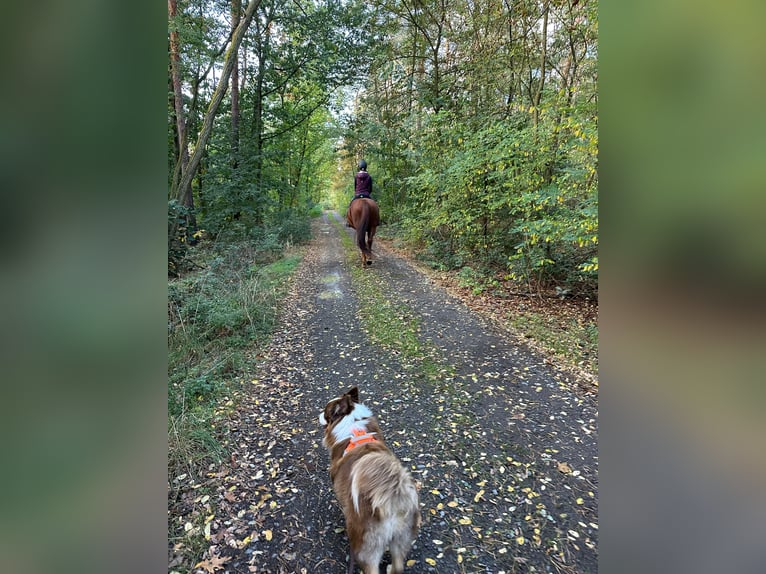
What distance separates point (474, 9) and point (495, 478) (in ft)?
36.6

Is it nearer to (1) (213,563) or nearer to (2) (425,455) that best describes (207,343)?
(1) (213,563)

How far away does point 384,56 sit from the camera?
1422 centimetres

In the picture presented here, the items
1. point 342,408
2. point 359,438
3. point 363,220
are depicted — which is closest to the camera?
point 359,438

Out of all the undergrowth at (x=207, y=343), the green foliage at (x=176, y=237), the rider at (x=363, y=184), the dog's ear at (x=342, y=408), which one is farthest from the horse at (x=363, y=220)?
the dog's ear at (x=342, y=408)

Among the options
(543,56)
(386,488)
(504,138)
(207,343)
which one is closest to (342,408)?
(386,488)

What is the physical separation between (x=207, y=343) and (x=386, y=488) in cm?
432

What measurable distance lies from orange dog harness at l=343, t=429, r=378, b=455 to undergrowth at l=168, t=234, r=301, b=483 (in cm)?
155

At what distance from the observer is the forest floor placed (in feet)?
8.38

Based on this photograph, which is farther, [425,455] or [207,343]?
[207,343]

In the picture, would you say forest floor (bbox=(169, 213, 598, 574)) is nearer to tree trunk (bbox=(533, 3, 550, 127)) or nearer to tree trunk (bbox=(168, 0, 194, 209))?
tree trunk (bbox=(168, 0, 194, 209))

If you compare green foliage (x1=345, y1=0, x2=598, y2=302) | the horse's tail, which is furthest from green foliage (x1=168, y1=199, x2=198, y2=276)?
green foliage (x1=345, y1=0, x2=598, y2=302)

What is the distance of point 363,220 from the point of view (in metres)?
11.2
